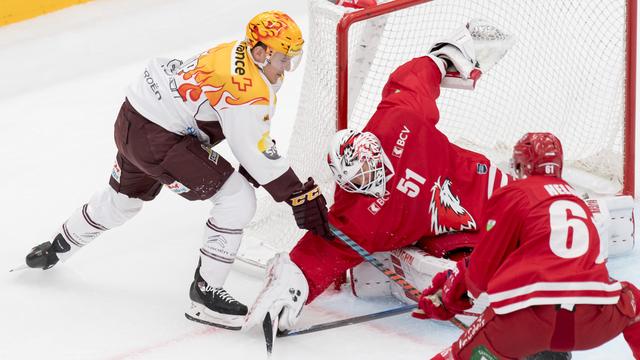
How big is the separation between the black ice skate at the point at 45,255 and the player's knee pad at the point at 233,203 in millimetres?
712

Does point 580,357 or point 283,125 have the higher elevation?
point 580,357

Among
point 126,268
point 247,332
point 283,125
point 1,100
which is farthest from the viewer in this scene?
point 1,100

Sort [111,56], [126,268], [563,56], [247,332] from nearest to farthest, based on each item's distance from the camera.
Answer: [247,332]
[126,268]
[563,56]
[111,56]

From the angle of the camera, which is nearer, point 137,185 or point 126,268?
point 137,185

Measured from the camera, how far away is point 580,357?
3.69 m

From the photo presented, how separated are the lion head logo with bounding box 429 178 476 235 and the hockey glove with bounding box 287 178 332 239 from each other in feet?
1.17

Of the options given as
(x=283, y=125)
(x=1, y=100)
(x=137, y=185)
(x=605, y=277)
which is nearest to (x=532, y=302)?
(x=605, y=277)

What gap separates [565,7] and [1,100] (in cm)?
268

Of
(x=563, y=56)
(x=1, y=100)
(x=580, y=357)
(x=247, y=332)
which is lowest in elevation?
(x=1, y=100)

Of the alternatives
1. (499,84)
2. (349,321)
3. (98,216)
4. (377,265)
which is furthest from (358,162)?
(499,84)

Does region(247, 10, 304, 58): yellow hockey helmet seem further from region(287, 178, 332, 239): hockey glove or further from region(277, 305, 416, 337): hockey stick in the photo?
region(277, 305, 416, 337): hockey stick

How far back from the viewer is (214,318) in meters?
3.97

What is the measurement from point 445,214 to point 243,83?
0.80m

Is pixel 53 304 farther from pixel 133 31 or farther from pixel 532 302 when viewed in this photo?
pixel 133 31
